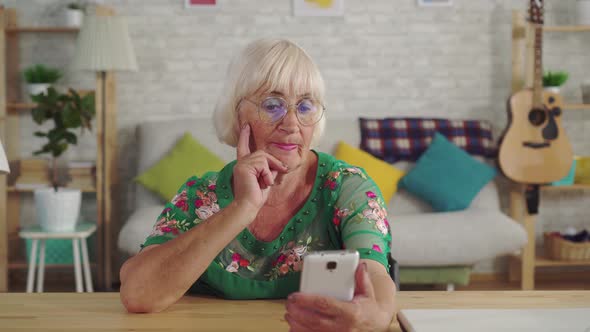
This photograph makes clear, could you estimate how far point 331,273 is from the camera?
0.92 meters

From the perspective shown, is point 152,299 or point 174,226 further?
point 174,226

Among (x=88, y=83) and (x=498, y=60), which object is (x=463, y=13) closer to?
(x=498, y=60)

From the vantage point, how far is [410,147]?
409cm

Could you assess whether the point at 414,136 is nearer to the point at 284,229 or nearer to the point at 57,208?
the point at 57,208

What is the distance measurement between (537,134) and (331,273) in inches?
133

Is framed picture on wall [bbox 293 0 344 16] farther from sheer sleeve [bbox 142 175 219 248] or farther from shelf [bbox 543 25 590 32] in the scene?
sheer sleeve [bbox 142 175 219 248]

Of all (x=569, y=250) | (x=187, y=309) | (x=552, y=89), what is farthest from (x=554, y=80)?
(x=187, y=309)

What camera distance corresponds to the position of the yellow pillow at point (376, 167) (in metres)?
3.90

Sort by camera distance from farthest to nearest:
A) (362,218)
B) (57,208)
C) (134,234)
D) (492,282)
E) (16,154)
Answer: (492,282)
(16,154)
(57,208)
(134,234)
(362,218)

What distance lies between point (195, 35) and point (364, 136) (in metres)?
1.27

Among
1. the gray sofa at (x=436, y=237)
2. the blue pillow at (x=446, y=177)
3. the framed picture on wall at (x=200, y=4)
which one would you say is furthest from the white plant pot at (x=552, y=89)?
the framed picture on wall at (x=200, y=4)

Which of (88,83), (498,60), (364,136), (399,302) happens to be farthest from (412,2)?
(399,302)

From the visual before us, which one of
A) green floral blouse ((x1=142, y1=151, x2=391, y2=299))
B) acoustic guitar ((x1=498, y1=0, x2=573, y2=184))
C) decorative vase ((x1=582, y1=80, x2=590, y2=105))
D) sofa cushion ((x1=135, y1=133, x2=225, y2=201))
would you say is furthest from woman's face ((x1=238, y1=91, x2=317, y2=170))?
decorative vase ((x1=582, y1=80, x2=590, y2=105))

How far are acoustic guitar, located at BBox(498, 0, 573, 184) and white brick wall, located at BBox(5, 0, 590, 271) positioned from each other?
40 centimetres
